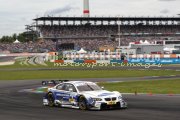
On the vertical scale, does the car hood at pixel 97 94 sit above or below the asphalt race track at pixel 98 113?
above

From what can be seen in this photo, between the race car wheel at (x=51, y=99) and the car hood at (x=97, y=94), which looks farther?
the race car wheel at (x=51, y=99)

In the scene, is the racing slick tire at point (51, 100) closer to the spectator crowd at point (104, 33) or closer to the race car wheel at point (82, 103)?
the race car wheel at point (82, 103)

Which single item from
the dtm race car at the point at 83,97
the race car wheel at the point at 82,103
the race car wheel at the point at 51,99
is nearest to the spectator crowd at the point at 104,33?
the race car wheel at the point at 51,99

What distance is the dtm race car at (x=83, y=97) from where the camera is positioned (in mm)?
18781

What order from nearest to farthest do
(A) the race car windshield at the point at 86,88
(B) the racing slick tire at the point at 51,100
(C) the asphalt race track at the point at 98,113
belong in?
(C) the asphalt race track at the point at 98,113, (A) the race car windshield at the point at 86,88, (B) the racing slick tire at the point at 51,100

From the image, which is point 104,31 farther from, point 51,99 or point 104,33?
point 51,99

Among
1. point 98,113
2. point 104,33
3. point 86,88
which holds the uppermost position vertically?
point 104,33

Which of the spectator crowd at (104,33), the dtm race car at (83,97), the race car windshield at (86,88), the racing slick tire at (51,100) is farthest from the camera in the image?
the spectator crowd at (104,33)

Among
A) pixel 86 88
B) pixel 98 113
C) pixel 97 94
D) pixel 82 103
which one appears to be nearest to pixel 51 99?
pixel 86 88

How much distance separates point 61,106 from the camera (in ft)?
69.7

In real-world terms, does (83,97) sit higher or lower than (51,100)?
higher

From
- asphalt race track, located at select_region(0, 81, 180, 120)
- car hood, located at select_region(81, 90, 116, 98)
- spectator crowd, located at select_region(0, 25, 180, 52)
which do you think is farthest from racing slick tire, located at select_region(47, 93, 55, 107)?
spectator crowd, located at select_region(0, 25, 180, 52)

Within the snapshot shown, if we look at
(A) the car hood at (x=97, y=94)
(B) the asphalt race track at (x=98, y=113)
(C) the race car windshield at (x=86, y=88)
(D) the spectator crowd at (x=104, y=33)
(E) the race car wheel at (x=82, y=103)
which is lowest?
(B) the asphalt race track at (x=98, y=113)

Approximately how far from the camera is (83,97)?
63.6ft
